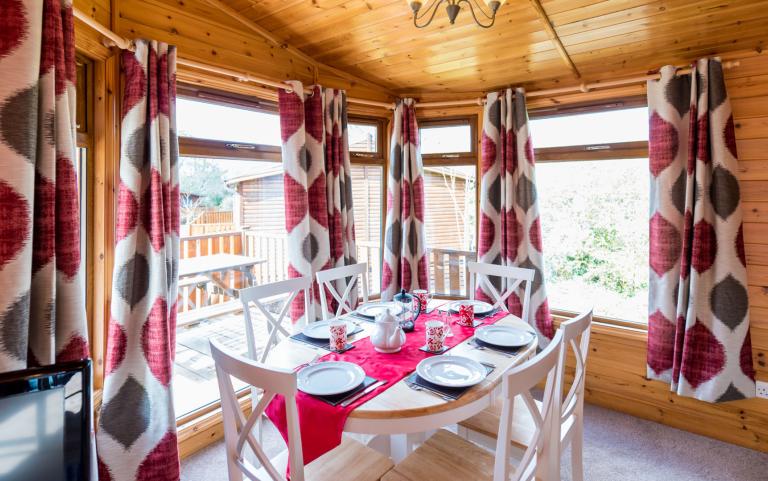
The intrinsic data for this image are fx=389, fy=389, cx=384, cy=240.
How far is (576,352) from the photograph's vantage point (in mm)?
1515

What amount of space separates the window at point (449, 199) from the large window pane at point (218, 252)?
1.32 m

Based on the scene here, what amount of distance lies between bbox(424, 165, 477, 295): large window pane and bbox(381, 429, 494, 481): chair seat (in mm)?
2053

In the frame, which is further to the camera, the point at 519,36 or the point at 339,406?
the point at 519,36

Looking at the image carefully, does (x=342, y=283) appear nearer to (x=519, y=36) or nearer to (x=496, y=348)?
(x=496, y=348)

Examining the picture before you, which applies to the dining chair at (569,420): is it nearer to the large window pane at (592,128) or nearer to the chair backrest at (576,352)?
the chair backrest at (576,352)

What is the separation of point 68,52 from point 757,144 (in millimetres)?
3404

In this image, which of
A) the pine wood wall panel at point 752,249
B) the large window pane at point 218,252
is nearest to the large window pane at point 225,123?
the large window pane at point 218,252

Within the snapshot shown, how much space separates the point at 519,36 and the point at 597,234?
5.14 feet

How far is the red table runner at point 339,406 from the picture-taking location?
119 centimetres

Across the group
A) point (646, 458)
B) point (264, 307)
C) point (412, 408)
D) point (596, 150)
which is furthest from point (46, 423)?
point (596, 150)

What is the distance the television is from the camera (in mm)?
744

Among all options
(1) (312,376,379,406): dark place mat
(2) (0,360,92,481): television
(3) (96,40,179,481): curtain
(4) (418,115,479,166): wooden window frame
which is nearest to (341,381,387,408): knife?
(1) (312,376,379,406): dark place mat

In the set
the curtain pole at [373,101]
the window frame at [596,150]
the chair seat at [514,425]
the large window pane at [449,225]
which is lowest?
the chair seat at [514,425]

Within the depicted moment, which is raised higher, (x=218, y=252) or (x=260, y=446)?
(x=218, y=252)
